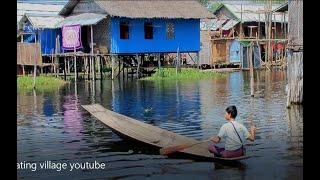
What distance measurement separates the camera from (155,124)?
12828 millimetres

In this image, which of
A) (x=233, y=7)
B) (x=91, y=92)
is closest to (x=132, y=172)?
(x=91, y=92)

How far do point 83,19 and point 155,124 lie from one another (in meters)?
17.4

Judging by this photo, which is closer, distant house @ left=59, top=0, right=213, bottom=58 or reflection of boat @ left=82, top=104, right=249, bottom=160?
reflection of boat @ left=82, top=104, right=249, bottom=160

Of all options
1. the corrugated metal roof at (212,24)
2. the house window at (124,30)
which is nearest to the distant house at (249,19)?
the corrugated metal roof at (212,24)

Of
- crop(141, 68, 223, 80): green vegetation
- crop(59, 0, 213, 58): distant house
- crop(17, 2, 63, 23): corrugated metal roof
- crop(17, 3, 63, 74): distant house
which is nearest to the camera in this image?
crop(59, 0, 213, 58): distant house

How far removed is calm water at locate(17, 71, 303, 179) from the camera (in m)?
7.66

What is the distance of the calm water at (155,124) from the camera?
7.66 m

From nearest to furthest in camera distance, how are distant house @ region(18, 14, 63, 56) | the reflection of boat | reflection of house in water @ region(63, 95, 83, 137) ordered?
the reflection of boat
reflection of house in water @ region(63, 95, 83, 137)
distant house @ region(18, 14, 63, 56)

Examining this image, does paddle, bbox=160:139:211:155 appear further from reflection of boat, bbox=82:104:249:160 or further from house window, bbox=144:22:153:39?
house window, bbox=144:22:153:39

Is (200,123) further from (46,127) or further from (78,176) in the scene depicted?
(78,176)

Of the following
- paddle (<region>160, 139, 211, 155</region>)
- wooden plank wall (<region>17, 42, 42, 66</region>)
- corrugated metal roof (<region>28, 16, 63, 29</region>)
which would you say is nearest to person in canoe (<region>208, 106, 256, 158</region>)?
paddle (<region>160, 139, 211, 155</region>)

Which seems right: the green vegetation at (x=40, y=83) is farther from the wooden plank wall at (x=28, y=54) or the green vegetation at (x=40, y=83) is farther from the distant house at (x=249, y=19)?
the distant house at (x=249, y=19)

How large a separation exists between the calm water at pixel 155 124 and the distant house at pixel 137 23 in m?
7.30

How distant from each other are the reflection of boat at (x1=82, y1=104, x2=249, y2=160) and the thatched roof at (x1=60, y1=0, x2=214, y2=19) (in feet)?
60.2
